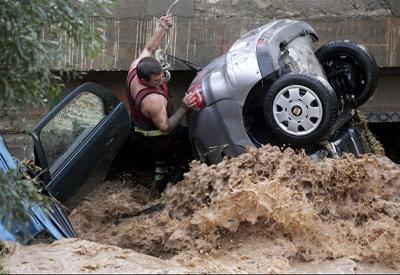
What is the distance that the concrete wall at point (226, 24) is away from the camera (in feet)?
30.5

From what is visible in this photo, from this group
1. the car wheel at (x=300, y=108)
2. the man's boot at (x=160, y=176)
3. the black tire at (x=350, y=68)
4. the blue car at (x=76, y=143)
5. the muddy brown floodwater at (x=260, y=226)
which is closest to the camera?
the muddy brown floodwater at (x=260, y=226)

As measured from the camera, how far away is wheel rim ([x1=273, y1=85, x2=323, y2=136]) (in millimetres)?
7246

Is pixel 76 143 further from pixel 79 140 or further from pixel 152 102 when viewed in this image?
pixel 152 102

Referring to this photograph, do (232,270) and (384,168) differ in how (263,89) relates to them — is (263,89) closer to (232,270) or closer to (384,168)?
(384,168)

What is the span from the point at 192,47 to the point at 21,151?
2272mm

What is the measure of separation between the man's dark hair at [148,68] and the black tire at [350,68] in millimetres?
1680

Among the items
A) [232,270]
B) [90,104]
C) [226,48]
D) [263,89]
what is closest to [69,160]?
[90,104]

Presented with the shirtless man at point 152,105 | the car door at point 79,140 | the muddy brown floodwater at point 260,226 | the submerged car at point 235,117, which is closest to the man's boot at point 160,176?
the shirtless man at point 152,105

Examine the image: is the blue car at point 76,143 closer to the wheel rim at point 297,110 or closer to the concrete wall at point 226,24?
the wheel rim at point 297,110

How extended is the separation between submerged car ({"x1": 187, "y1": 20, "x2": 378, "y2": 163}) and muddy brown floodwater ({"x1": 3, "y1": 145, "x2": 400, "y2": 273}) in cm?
45

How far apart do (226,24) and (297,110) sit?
2.38 m

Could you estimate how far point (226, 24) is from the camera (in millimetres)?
9383

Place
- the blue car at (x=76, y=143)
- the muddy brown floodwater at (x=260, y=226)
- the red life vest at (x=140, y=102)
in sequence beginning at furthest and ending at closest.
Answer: the red life vest at (x=140, y=102)
the blue car at (x=76, y=143)
the muddy brown floodwater at (x=260, y=226)

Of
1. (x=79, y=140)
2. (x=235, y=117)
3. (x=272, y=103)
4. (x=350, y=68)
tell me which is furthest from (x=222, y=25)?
(x=79, y=140)
